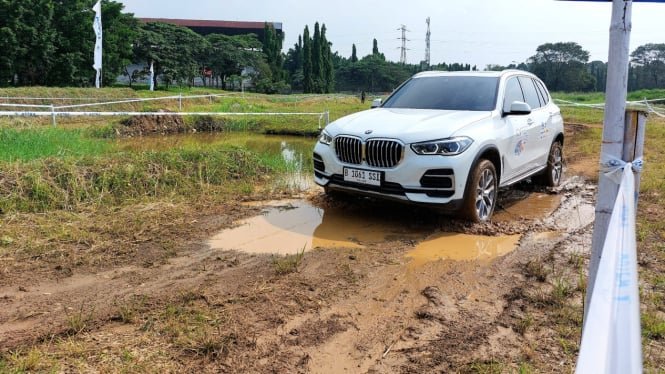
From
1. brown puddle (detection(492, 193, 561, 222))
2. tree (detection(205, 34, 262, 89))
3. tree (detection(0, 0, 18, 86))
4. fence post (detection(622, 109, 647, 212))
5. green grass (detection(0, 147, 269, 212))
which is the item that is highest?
tree (detection(205, 34, 262, 89))

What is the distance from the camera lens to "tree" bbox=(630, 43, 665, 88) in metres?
63.7

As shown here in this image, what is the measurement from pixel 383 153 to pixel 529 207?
2718 mm

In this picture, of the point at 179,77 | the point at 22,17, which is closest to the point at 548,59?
the point at 179,77

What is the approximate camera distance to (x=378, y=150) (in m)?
5.23

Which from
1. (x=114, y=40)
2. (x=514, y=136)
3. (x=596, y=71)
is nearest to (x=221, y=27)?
(x=114, y=40)

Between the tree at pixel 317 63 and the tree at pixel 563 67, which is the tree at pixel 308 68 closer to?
the tree at pixel 317 63

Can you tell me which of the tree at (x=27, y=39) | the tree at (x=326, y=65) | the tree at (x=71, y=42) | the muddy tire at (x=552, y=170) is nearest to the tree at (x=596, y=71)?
the tree at (x=326, y=65)

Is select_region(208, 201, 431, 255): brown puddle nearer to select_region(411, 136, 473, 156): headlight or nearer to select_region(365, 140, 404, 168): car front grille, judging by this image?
select_region(365, 140, 404, 168): car front grille

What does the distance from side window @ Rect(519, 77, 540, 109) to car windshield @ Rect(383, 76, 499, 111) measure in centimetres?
84

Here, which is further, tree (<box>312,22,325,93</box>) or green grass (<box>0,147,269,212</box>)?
tree (<box>312,22,325,93</box>)

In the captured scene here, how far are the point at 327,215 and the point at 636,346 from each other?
15.7 ft

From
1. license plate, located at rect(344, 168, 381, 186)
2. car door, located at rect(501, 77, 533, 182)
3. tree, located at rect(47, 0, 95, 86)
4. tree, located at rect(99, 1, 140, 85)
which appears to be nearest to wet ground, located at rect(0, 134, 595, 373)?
license plate, located at rect(344, 168, 381, 186)

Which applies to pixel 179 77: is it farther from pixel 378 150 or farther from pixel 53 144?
pixel 378 150

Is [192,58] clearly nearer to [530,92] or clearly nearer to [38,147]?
[38,147]
